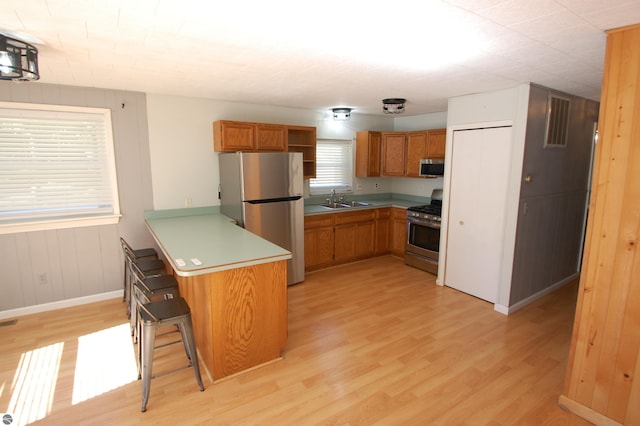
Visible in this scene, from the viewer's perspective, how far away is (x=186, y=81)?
10.5 ft

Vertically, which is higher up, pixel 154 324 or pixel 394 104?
pixel 394 104

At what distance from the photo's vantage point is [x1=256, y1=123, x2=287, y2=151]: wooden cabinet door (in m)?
4.27

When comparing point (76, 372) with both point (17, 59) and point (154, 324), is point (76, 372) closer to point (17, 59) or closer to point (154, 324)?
point (154, 324)

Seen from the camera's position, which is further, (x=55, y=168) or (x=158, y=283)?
(x=55, y=168)

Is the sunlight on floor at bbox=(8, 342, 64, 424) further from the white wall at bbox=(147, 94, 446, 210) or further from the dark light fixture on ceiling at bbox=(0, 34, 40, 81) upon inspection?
the dark light fixture on ceiling at bbox=(0, 34, 40, 81)

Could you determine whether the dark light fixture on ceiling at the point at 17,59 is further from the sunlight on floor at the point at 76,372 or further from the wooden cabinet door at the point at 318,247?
the wooden cabinet door at the point at 318,247

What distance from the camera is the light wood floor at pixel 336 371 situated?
2.16m

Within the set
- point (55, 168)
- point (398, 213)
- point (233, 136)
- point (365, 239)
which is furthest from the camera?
point (398, 213)

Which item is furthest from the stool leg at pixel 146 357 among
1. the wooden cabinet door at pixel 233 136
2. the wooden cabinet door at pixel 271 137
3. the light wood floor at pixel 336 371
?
the wooden cabinet door at pixel 271 137

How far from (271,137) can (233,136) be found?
51cm

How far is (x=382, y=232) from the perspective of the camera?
17.9 feet

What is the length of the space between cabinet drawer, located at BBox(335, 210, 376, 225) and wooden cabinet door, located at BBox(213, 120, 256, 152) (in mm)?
1625

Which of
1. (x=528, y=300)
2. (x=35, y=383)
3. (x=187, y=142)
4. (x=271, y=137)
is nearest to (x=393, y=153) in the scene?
(x=271, y=137)

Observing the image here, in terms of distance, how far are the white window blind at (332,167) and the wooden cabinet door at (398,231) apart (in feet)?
3.05
